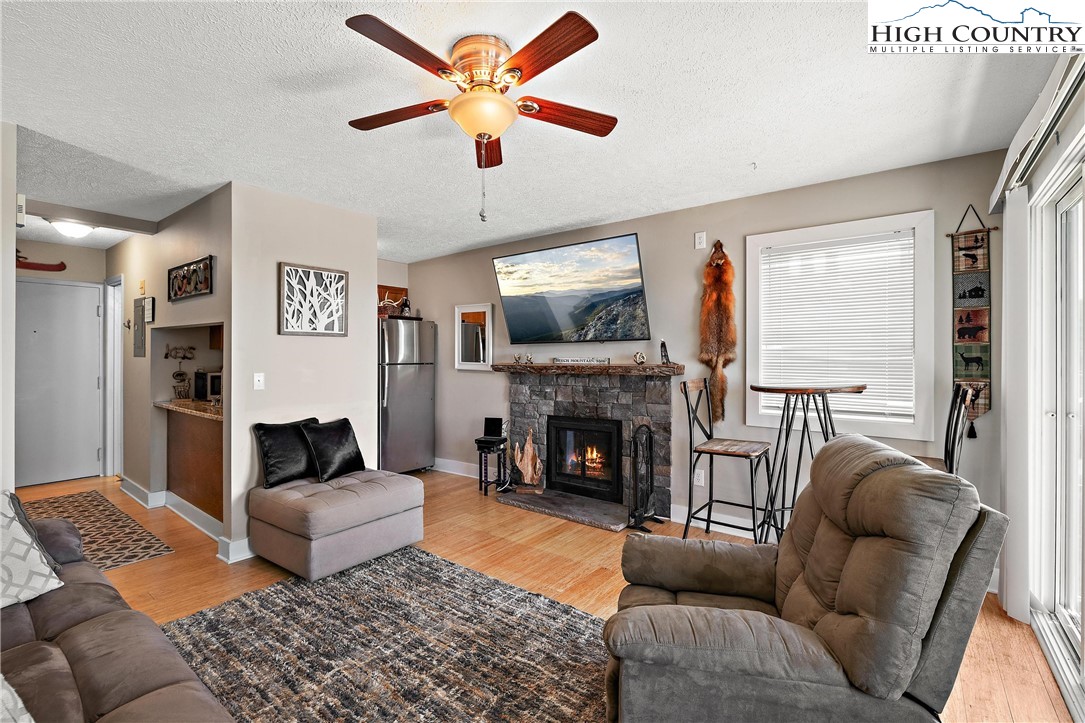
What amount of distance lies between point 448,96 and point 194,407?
10.2 feet

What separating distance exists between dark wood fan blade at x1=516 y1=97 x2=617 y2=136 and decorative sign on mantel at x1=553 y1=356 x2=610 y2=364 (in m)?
2.63

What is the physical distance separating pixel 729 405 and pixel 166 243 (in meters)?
4.52

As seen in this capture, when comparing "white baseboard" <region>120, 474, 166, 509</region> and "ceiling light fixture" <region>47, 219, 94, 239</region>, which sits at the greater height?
"ceiling light fixture" <region>47, 219, 94, 239</region>

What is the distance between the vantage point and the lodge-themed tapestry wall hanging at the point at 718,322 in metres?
3.72

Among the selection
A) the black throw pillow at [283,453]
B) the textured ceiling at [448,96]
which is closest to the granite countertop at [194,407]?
the black throw pillow at [283,453]

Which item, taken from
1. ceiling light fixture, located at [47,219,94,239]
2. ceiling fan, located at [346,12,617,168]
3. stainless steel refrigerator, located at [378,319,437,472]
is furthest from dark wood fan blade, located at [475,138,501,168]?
ceiling light fixture, located at [47,219,94,239]

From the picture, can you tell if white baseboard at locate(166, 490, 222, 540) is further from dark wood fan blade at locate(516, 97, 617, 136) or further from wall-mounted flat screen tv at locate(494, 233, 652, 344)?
dark wood fan blade at locate(516, 97, 617, 136)

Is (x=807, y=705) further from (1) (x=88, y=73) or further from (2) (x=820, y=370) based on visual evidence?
(1) (x=88, y=73)

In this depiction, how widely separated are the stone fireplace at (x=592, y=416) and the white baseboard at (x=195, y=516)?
251 centimetres

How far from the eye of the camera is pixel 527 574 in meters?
3.04

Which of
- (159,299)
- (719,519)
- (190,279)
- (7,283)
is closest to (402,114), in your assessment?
(7,283)

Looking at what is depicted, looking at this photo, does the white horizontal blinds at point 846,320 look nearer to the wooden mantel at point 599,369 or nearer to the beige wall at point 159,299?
the wooden mantel at point 599,369

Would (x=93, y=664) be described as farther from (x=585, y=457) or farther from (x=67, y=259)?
(x=67, y=259)

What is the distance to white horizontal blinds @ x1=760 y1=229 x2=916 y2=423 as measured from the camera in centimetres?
311
